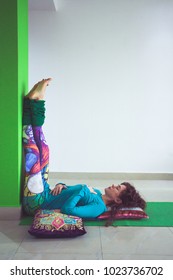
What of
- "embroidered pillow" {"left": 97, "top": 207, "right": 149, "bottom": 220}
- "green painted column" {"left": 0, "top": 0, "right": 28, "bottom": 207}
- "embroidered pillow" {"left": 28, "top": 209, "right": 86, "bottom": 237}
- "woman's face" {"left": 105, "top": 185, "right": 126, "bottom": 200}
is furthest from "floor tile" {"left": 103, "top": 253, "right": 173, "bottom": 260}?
"green painted column" {"left": 0, "top": 0, "right": 28, "bottom": 207}

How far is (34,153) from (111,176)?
2283mm

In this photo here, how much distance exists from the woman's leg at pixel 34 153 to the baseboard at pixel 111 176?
1.87m

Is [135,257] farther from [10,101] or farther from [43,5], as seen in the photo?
[43,5]

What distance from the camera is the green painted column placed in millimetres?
2607

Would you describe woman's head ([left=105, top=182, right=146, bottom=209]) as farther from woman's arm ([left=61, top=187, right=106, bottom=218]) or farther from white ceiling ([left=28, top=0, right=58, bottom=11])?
white ceiling ([left=28, top=0, right=58, bottom=11])

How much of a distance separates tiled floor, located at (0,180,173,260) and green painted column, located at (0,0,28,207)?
1.17 feet

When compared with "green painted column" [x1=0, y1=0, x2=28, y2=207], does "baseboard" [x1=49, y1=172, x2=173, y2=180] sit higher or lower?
lower

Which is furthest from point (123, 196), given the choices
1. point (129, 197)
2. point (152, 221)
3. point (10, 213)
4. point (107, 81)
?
point (107, 81)

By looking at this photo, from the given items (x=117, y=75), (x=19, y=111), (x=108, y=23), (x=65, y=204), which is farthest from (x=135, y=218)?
(x=108, y=23)

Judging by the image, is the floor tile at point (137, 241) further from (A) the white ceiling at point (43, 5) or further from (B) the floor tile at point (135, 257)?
(A) the white ceiling at point (43, 5)

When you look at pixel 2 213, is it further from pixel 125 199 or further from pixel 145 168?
pixel 145 168

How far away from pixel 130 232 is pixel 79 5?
379 cm

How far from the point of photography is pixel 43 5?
4.43 metres

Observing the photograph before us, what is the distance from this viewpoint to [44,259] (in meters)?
1.90
